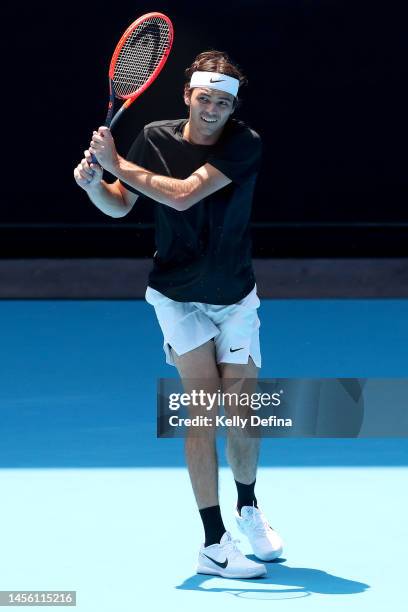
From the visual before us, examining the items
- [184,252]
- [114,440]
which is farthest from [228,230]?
[114,440]

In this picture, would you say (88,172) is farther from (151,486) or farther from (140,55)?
(151,486)

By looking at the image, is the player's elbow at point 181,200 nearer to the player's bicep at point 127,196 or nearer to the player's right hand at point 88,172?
the player's right hand at point 88,172

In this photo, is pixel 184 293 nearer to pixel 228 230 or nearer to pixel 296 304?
pixel 228 230

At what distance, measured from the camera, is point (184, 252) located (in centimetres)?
494

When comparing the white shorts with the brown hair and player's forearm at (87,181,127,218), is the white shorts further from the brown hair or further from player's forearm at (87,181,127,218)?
the brown hair

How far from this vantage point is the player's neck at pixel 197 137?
491cm

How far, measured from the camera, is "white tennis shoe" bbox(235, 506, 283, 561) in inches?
194

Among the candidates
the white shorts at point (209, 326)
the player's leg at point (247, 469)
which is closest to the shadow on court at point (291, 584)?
the player's leg at point (247, 469)

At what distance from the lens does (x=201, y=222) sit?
489 centimetres

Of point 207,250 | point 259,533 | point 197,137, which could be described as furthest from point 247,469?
point 197,137

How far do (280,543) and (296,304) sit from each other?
218 inches

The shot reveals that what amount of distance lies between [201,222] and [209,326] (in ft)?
1.18

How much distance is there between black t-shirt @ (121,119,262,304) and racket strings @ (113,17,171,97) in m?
0.38

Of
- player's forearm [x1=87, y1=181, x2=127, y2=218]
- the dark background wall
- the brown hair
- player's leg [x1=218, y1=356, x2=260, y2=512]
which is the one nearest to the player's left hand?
player's forearm [x1=87, y1=181, x2=127, y2=218]
